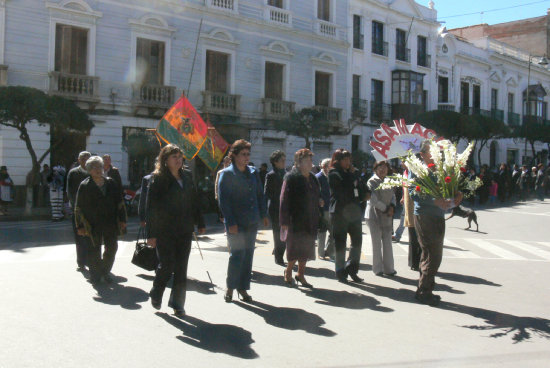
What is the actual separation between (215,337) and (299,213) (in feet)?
8.39

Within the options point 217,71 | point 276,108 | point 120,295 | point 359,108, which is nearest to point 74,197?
point 120,295

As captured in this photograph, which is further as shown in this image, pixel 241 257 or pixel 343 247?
pixel 343 247

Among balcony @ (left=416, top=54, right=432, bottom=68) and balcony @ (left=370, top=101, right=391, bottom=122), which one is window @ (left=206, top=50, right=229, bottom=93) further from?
balcony @ (left=416, top=54, right=432, bottom=68)

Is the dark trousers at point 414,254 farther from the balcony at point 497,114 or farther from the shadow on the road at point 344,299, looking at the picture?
the balcony at point 497,114

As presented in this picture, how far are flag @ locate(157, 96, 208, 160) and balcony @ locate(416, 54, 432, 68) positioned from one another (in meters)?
25.8

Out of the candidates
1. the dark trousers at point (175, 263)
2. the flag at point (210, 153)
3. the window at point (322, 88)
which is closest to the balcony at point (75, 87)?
the flag at point (210, 153)

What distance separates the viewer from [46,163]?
20.7 metres

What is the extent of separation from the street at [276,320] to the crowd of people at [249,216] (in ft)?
0.95

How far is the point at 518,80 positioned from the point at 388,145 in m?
39.4

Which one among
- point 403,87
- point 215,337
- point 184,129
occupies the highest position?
point 403,87

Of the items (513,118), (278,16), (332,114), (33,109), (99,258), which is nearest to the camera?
(99,258)

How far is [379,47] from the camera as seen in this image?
32781 mm

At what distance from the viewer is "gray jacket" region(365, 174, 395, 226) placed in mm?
8328

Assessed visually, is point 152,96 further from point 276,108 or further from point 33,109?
point 33,109
